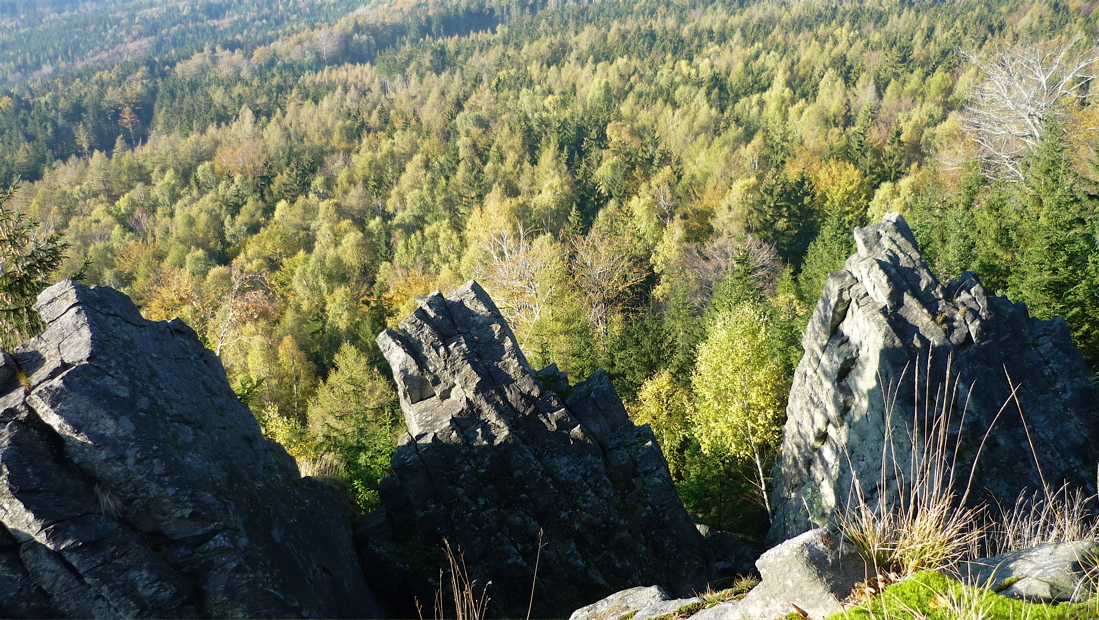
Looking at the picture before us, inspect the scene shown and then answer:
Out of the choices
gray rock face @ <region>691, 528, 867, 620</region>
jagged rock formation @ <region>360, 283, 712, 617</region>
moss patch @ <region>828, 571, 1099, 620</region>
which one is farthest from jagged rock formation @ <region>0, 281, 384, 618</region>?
moss patch @ <region>828, 571, 1099, 620</region>

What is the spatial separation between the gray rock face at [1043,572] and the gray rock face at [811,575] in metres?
0.83

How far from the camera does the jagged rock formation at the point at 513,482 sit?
1132 cm

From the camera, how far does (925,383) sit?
17.1m

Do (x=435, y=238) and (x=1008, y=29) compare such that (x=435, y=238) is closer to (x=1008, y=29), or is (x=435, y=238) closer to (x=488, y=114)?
(x=488, y=114)

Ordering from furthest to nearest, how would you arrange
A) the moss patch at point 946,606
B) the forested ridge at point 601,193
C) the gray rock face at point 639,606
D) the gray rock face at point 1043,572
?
the forested ridge at point 601,193 → the gray rock face at point 639,606 → the gray rock face at point 1043,572 → the moss patch at point 946,606

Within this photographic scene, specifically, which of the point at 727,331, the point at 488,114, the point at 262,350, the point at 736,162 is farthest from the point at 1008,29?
the point at 262,350

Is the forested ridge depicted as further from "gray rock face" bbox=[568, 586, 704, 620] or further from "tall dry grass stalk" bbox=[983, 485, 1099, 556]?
"tall dry grass stalk" bbox=[983, 485, 1099, 556]

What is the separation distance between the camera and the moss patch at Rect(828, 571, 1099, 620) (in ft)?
13.4

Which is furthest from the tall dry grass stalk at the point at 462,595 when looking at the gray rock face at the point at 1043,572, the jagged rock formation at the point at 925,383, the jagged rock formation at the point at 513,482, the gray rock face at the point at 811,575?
the jagged rock formation at the point at 925,383

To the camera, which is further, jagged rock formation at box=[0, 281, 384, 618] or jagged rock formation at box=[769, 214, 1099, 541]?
jagged rock formation at box=[769, 214, 1099, 541]

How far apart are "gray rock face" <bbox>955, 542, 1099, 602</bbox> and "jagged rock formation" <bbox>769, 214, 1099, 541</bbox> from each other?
11.9m

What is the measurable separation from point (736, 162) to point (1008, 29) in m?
54.1

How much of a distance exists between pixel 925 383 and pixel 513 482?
39.7 feet

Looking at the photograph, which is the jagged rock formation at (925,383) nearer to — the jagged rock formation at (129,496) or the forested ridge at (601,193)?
the forested ridge at (601,193)
